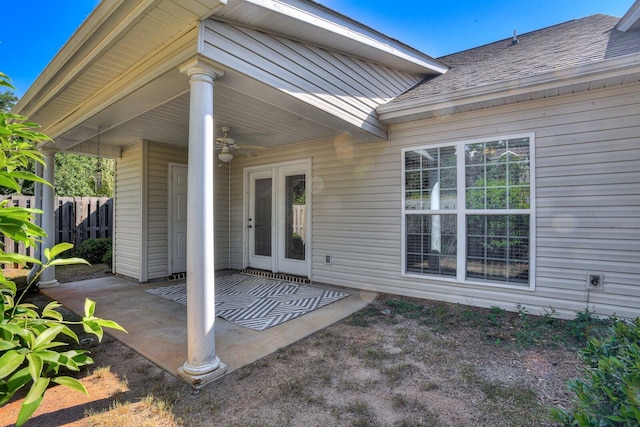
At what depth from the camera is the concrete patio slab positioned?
114 inches

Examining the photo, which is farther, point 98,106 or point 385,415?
point 98,106

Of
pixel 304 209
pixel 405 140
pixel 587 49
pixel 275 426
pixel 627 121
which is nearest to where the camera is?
pixel 275 426

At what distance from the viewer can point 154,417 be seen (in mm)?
2029

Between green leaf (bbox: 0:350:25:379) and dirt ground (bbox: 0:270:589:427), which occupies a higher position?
green leaf (bbox: 0:350:25:379)

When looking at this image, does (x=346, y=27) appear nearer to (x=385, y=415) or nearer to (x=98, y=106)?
(x=98, y=106)

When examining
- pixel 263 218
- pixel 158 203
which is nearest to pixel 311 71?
pixel 263 218

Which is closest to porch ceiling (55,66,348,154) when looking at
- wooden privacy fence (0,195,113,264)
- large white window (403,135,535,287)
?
large white window (403,135,535,287)

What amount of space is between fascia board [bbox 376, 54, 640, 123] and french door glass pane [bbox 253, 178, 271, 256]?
293 centimetres

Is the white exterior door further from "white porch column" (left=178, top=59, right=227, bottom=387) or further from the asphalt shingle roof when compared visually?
the asphalt shingle roof

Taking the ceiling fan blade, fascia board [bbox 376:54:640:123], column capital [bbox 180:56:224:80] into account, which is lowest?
column capital [bbox 180:56:224:80]

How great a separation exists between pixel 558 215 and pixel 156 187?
20.7ft

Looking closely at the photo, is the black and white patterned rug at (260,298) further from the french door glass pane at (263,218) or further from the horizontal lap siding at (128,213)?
the horizontal lap siding at (128,213)

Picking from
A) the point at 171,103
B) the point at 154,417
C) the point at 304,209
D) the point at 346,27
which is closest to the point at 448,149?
the point at 346,27

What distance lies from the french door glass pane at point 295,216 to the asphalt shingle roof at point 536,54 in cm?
232
